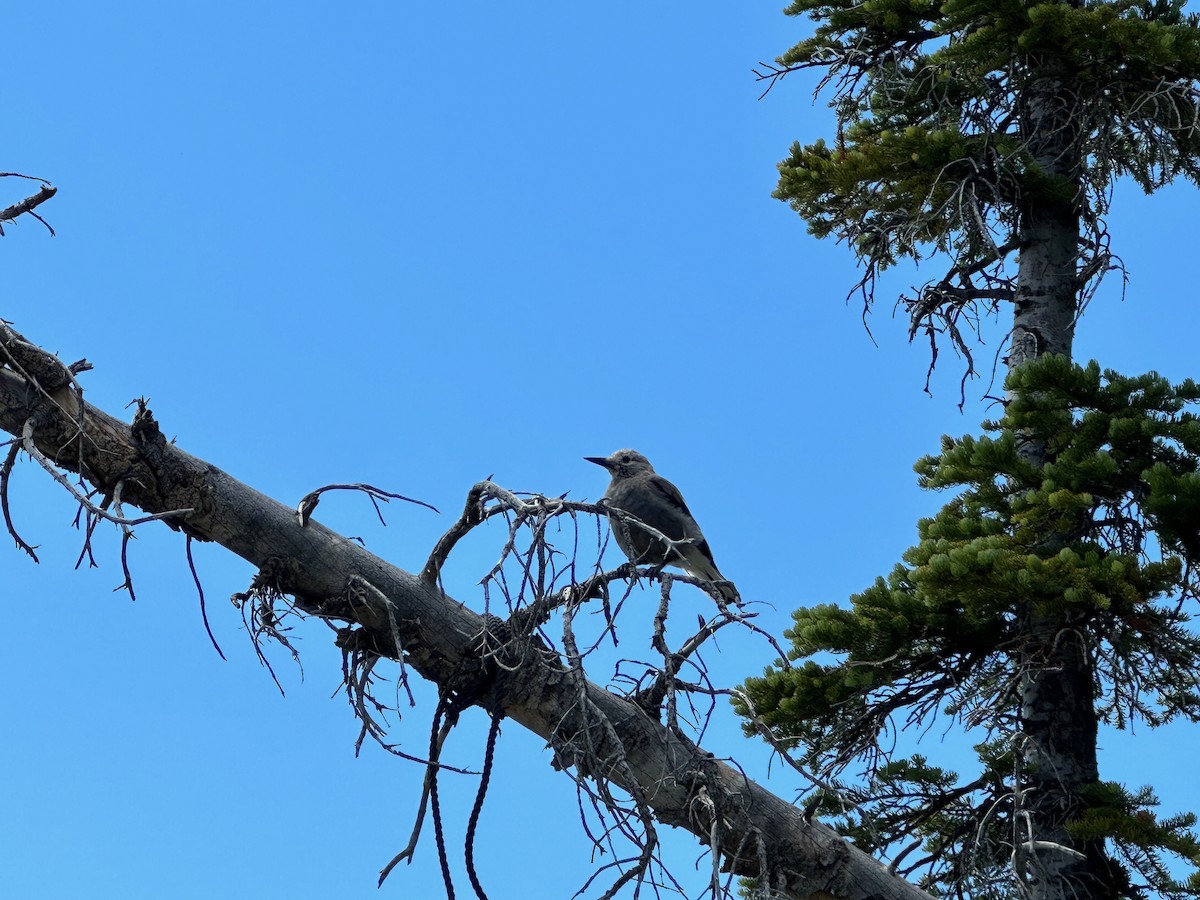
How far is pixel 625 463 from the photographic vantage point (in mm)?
9125

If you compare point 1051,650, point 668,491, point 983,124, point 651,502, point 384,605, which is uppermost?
point 983,124

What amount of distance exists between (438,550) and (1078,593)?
333 cm

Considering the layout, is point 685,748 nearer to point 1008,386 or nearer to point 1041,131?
point 1008,386

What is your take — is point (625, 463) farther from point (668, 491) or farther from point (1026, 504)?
point (1026, 504)

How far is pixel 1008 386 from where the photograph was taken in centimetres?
720

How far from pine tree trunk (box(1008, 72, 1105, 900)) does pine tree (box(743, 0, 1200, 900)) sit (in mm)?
15

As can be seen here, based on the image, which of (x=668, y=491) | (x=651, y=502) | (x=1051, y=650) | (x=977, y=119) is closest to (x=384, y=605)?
(x=1051, y=650)

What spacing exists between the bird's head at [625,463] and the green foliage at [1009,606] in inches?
87.0

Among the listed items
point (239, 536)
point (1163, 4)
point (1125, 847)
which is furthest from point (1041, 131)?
point (239, 536)

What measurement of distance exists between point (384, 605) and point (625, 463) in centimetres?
456

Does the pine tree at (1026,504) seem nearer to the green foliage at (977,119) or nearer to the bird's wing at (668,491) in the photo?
the green foliage at (977,119)

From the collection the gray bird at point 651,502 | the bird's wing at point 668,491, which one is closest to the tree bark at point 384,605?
the gray bird at point 651,502

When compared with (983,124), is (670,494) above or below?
below

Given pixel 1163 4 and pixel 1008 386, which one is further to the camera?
pixel 1163 4
